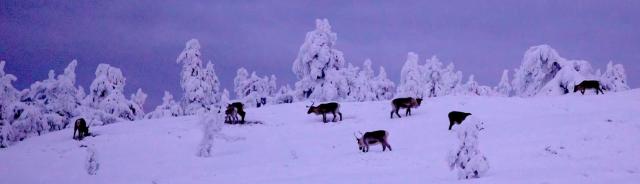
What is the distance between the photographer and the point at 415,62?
6044cm

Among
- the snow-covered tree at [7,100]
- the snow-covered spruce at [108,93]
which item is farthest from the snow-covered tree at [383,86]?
the snow-covered tree at [7,100]

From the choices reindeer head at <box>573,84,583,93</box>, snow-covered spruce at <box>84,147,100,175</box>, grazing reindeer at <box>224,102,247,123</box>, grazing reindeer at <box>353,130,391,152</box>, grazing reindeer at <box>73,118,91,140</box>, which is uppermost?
reindeer head at <box>573,84,583,93</box>

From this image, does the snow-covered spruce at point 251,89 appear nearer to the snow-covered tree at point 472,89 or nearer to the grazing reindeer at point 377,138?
the snow-covered tree at point 472,89

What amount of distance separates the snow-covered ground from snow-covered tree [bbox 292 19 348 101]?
10532mm

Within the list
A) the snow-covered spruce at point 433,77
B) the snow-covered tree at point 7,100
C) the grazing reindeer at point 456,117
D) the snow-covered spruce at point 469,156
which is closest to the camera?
the snow-covered spruce at point 469,156

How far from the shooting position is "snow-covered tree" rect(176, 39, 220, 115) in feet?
161

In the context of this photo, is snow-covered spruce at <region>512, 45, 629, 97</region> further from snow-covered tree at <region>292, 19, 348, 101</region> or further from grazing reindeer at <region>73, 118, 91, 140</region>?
grazing reindeer at <region>73, 118, 91, 140</region>

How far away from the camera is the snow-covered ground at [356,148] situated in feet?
49.3

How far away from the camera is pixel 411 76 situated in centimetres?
5972

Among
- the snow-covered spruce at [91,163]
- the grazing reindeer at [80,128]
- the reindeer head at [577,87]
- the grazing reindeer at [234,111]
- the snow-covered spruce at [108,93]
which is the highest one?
the snow-covered spruce at [108,93]

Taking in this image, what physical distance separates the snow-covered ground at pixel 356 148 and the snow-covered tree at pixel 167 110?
58.3 ft

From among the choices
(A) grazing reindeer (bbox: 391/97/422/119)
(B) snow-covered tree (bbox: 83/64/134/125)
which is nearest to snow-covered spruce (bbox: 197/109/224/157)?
(A) grazing reindeer (bbox: 391/97/422/119)

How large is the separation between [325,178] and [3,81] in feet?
80.8

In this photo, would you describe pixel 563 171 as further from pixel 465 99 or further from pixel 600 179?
pixel 465 99
